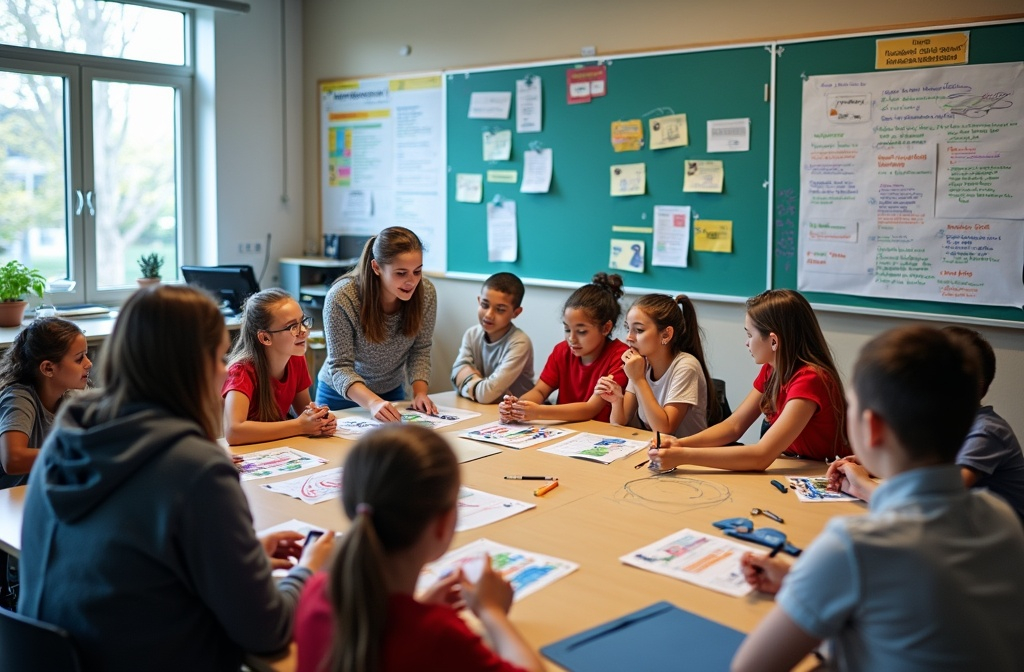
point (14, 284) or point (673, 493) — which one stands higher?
point (14, 284)

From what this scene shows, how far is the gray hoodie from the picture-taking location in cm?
136

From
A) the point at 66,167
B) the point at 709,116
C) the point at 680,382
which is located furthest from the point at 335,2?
the point at 680,382

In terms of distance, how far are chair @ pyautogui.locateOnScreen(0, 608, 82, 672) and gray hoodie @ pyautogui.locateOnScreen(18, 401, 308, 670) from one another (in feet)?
0.09

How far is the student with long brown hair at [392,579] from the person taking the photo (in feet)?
3.63

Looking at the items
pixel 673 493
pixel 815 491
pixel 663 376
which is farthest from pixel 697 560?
pixel 663 376

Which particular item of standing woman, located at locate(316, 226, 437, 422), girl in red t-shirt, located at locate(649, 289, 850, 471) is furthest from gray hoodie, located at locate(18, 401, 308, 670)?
standing woman, located at locate(316, 226, 437, 422)

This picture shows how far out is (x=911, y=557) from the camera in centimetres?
121

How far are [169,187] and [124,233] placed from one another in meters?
0.40

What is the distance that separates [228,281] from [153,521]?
3605 mm

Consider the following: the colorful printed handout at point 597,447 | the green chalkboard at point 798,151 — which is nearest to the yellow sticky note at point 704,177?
the green chalkboard at point 798,151

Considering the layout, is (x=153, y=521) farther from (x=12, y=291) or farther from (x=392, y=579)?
(x=12, y=291)

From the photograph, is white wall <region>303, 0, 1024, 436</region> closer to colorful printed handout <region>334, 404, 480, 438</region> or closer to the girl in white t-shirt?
the girl in white t-shirt

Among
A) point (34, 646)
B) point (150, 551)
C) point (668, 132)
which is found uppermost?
point (668, 132)

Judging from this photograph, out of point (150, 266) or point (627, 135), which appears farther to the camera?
point (150, 266)
